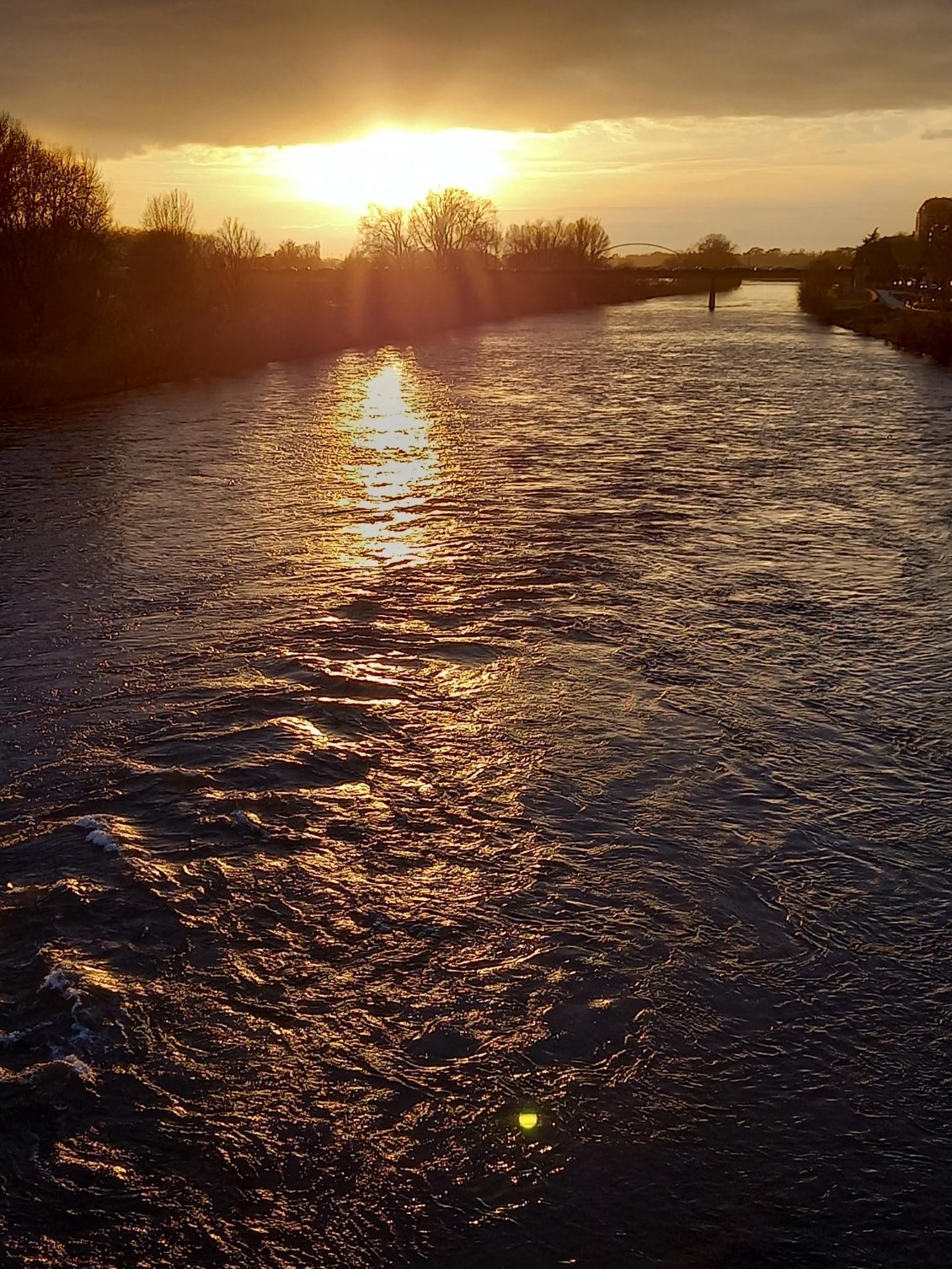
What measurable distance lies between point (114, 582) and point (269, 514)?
4406mm

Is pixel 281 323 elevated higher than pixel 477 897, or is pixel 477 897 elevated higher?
pixel 281 323

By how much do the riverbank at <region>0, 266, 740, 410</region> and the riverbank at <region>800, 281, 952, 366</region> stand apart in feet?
61.0

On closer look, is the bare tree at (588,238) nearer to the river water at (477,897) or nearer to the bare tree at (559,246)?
the bare tree at (559,246)

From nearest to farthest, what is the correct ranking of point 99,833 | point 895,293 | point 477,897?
point 477,897 < point 99,833 < point 895,293

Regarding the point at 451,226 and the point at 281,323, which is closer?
the point at 281,323

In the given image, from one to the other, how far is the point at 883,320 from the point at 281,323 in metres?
30.8

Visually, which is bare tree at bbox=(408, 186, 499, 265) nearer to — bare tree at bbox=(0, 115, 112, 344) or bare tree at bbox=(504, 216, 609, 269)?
bare tree at bbox=(504, 216, 609, 269)

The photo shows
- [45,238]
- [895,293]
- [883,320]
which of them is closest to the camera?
[45,238]

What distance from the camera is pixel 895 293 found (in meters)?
83.0

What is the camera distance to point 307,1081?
19.6 feet

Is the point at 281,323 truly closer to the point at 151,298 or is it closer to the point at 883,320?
the point at 151,298

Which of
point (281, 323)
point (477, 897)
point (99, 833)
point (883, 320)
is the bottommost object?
point (477, 897)

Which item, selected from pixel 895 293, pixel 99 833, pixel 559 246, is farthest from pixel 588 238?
pixel 99 833

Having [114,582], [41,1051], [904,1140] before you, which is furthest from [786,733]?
[114,582]
